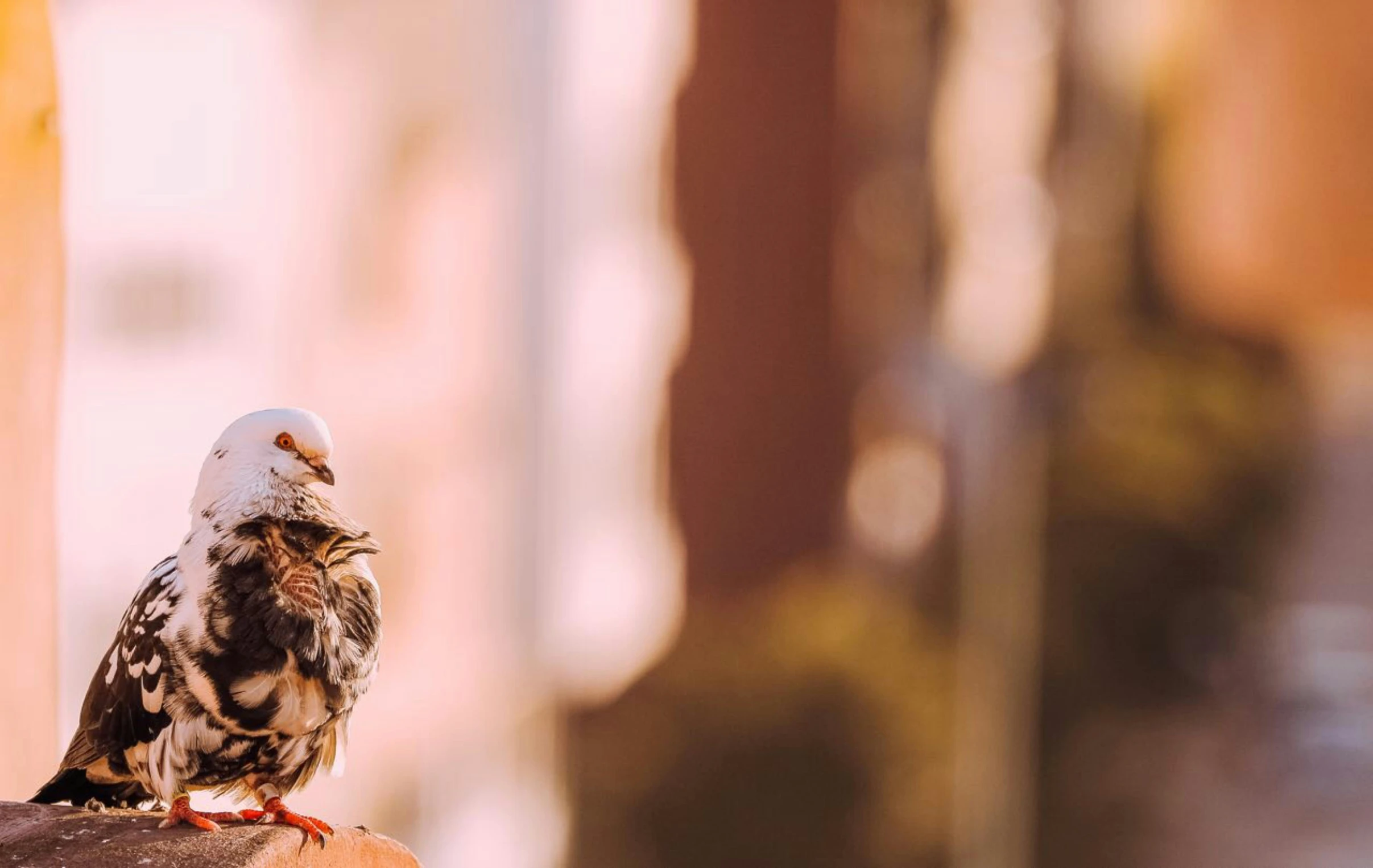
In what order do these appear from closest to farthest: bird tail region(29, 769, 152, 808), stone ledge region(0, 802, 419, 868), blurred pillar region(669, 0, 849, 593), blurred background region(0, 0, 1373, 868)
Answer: stone ledge region(0, 802, 419, 868) < bird tail region(29, 769, 152, 808) < blurred background region(0, 0, 1373, 868) < blurred pillar region(669, 0, 849, 593)

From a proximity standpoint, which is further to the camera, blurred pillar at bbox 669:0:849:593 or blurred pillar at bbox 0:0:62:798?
blurred pillar at bbox 669:0:849:593

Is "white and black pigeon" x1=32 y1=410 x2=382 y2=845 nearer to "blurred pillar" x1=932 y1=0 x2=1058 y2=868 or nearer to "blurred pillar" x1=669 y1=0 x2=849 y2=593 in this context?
"blurred pillar" x1=669 y1=0 x2=849 y2=593

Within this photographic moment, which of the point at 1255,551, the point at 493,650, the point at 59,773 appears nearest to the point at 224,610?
the point at 59,773

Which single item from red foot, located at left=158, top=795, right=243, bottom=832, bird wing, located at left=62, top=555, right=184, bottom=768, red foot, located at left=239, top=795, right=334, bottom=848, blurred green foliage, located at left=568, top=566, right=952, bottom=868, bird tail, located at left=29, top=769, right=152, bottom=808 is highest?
bird wing, located at left=62, top=555, right=184, bottom=768

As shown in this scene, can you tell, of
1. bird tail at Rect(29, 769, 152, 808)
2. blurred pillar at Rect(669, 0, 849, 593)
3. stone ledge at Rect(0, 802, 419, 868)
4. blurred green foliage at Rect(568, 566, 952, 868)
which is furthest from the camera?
blurred pillar at Rect(669, 0, 849, 593)

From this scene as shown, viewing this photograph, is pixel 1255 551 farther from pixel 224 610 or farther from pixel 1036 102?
pixel 224 610

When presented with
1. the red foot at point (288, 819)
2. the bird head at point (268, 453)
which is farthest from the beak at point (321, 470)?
the red foot at point (288, 819)

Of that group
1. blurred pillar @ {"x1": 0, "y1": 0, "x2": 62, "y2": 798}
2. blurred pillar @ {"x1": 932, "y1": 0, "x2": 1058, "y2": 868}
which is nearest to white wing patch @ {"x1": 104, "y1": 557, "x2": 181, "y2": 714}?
blurred pillar @ {"x1": 0, "y1": 0, "x2": 62, "y2": 798}
